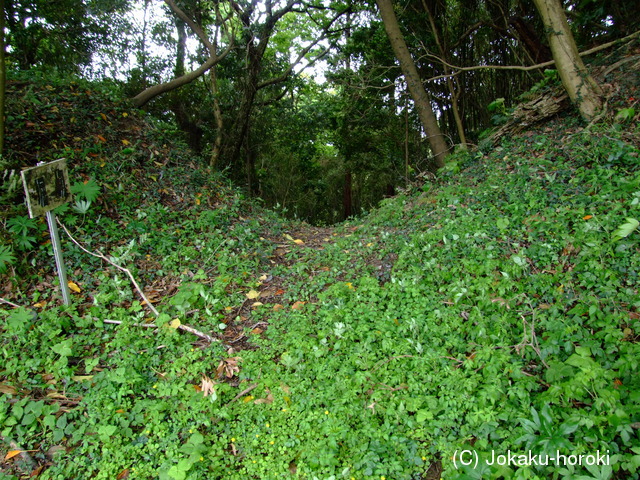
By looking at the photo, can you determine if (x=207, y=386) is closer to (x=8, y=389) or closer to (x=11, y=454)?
(x=11, y=454)

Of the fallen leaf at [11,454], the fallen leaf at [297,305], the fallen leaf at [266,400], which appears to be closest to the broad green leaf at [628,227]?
the fallen leaf at [297,305]

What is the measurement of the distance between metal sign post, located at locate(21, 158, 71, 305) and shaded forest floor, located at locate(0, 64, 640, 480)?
0.51 metres

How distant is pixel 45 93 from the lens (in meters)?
6.09

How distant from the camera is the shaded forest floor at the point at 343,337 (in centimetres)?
241

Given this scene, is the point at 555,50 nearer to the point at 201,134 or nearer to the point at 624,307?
the point at 624,307

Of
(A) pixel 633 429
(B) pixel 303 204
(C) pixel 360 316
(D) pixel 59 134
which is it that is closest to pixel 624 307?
(A) pixel 633 429

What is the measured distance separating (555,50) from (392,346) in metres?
5.15

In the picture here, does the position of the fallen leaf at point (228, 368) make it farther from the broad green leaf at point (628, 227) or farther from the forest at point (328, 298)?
the broad green leaf at point (628, 227)

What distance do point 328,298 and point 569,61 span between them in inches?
193

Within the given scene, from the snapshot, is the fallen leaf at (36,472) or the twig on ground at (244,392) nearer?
the fallen leaf at (36,472)

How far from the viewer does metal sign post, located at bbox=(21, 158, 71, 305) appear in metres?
3.35

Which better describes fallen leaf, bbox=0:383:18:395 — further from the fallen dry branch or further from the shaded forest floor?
the fallen dry branch

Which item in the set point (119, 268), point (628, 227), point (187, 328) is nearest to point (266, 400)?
point (187, 328)

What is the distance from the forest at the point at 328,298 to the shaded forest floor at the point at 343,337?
0.02 metres
